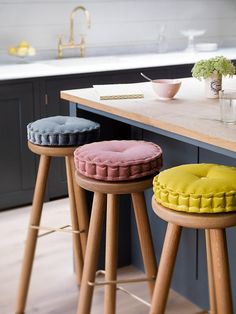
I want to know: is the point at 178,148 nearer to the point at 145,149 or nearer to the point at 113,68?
the point at 145,149

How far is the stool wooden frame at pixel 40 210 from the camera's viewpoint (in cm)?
265

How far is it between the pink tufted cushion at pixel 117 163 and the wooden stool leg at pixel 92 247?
106 mm

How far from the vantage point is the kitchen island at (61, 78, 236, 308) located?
207 centimetres

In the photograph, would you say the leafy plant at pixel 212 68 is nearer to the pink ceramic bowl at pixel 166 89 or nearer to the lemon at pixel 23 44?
the pink ceramic bowl at pixel 166 89

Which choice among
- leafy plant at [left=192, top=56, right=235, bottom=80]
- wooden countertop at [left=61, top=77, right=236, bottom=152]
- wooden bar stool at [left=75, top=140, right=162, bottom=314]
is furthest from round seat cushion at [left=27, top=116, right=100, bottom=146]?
leafy plant at [left=192, top=56, right=235, bottom=80]

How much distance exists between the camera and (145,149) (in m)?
2.32

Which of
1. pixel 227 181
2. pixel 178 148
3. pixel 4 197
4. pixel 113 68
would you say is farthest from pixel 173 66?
pixel 227 181

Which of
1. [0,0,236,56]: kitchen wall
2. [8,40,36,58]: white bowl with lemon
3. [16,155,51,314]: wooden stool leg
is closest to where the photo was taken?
[16,155,51,314]: wooden stool leg

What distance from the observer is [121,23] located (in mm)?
5145

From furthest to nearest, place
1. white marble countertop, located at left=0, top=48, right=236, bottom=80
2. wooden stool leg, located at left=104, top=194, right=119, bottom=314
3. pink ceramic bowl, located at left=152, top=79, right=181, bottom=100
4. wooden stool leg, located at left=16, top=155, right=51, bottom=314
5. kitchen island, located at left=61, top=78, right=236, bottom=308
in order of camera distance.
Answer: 1. white marble countertop, located at left=0, top=48, right=236, bottom=80
2. wooden stool leg, located at left=16, top=155, right=51, bottom=314
3. pink ceramic bowl, located at left=152, top=79, right=181, bottom=100
4. wooden stool leg, located at left=104, top=194, right=119, bottom=314
5. kitchen island, located at left=61, top=78, right=236, bottom=308

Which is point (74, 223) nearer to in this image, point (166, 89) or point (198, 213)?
point (166, 89)

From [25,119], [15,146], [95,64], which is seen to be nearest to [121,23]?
[95,64]

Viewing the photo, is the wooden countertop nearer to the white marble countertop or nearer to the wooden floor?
the wooden floor

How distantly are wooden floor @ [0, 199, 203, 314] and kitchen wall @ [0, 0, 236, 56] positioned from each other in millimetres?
1557
